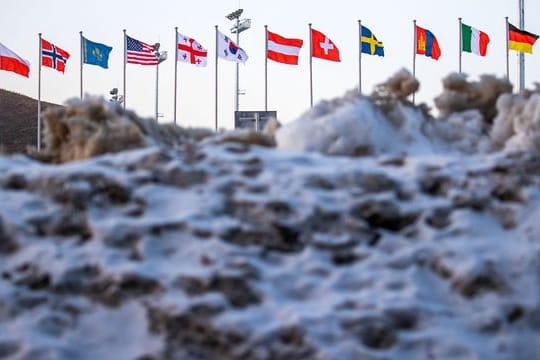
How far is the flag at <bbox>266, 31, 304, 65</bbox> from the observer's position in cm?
3466

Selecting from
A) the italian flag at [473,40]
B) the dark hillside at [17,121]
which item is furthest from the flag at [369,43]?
the dark hillside at [17,121]

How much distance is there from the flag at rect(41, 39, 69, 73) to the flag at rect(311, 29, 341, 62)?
1097 centimetres

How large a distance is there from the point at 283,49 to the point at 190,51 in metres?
4.42

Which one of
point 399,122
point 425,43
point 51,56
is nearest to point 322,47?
point 425,43

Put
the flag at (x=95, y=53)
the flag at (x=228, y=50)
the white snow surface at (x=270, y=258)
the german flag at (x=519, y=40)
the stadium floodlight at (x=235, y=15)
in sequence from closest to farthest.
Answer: the white snow surface at (x=270, y=258) → the german flag at (x=519, y=40) → the flag at (x=95, y=53) → the flag at (x=228, y=50) → the stadium floodlight at (x=235, y=15)

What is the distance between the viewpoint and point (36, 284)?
4215 mm

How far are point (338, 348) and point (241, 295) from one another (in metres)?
0.55

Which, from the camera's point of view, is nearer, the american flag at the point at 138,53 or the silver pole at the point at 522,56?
the silver pole at the point at 522,56

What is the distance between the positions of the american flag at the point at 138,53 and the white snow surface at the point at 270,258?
3034 cm

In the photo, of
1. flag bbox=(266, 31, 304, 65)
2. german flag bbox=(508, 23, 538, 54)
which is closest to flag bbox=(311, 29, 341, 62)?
flag bbox=(266, 31, 304, 65)

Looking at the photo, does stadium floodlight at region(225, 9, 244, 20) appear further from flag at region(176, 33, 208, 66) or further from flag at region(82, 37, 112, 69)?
flag at region(82, 37, 112, 69)

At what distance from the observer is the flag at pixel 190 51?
36.1 m

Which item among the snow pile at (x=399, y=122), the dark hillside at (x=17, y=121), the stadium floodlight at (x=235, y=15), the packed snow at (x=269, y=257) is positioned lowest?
the packed snow at (x=269, y=257)

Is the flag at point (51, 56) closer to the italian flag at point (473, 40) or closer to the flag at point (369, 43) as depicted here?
the flag at point (369, 43)
